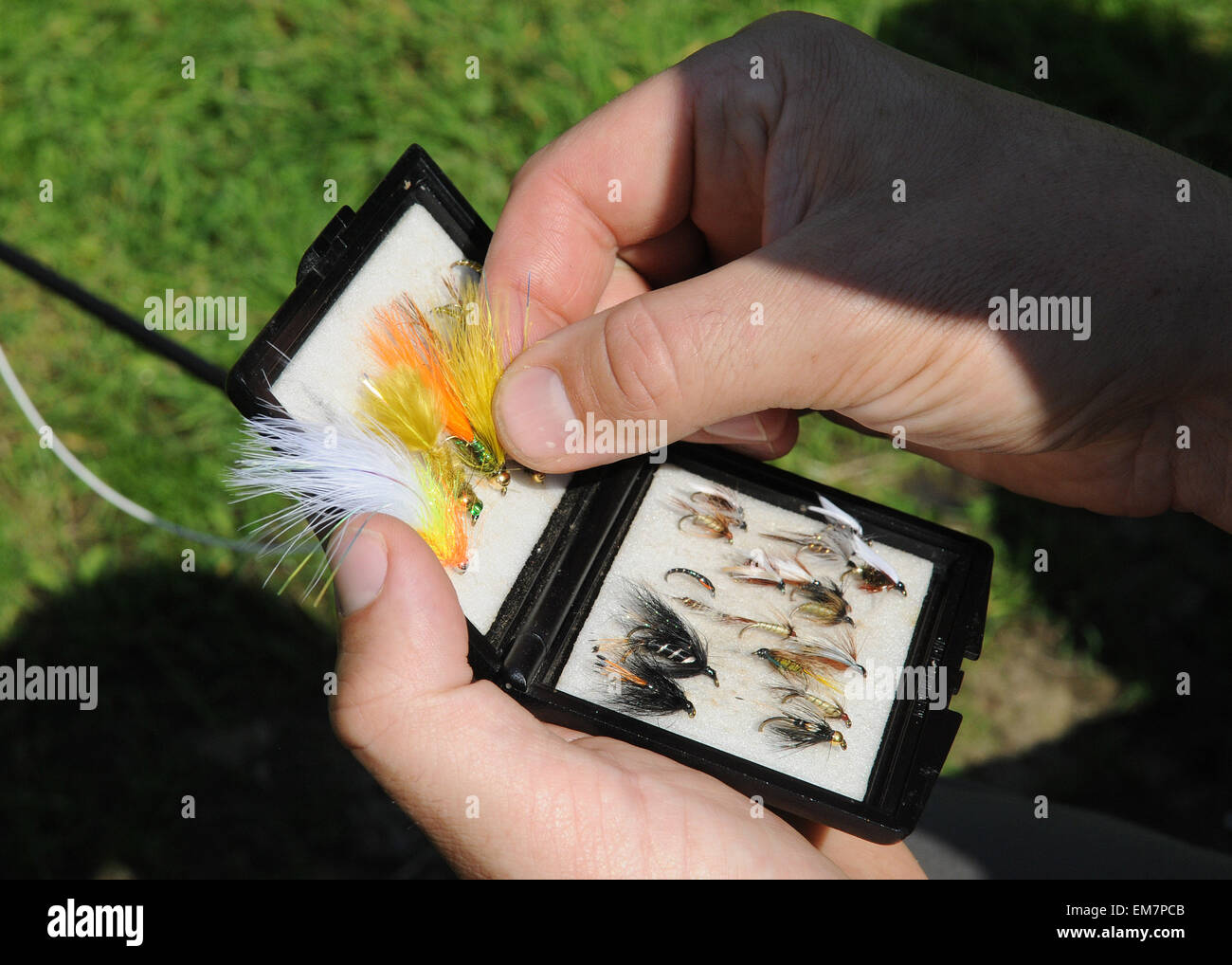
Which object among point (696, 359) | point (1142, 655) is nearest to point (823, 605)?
point (696, 359)

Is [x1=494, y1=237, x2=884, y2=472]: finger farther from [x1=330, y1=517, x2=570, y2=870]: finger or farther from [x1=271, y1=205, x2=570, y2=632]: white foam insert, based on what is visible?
[x1=330, y1=517, x2=570, y2=870]: finger

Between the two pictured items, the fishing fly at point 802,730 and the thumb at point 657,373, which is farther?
the fishing fly at point 802,730

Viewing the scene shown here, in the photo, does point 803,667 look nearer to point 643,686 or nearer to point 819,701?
point 819,701

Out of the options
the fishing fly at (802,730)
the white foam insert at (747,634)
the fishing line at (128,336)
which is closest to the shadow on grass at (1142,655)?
the white foam insert at (747,634)

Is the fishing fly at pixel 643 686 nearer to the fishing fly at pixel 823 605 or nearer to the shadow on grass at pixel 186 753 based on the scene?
the fishing fly at pixel 823 605

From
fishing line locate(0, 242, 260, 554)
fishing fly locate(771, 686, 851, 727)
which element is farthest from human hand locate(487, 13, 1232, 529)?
fishing line locate(0, 242, 260, 554)

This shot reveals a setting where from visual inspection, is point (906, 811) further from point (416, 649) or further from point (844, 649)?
point (416, 649)

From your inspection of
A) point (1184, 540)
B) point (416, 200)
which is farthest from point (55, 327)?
point (1184, 540)
